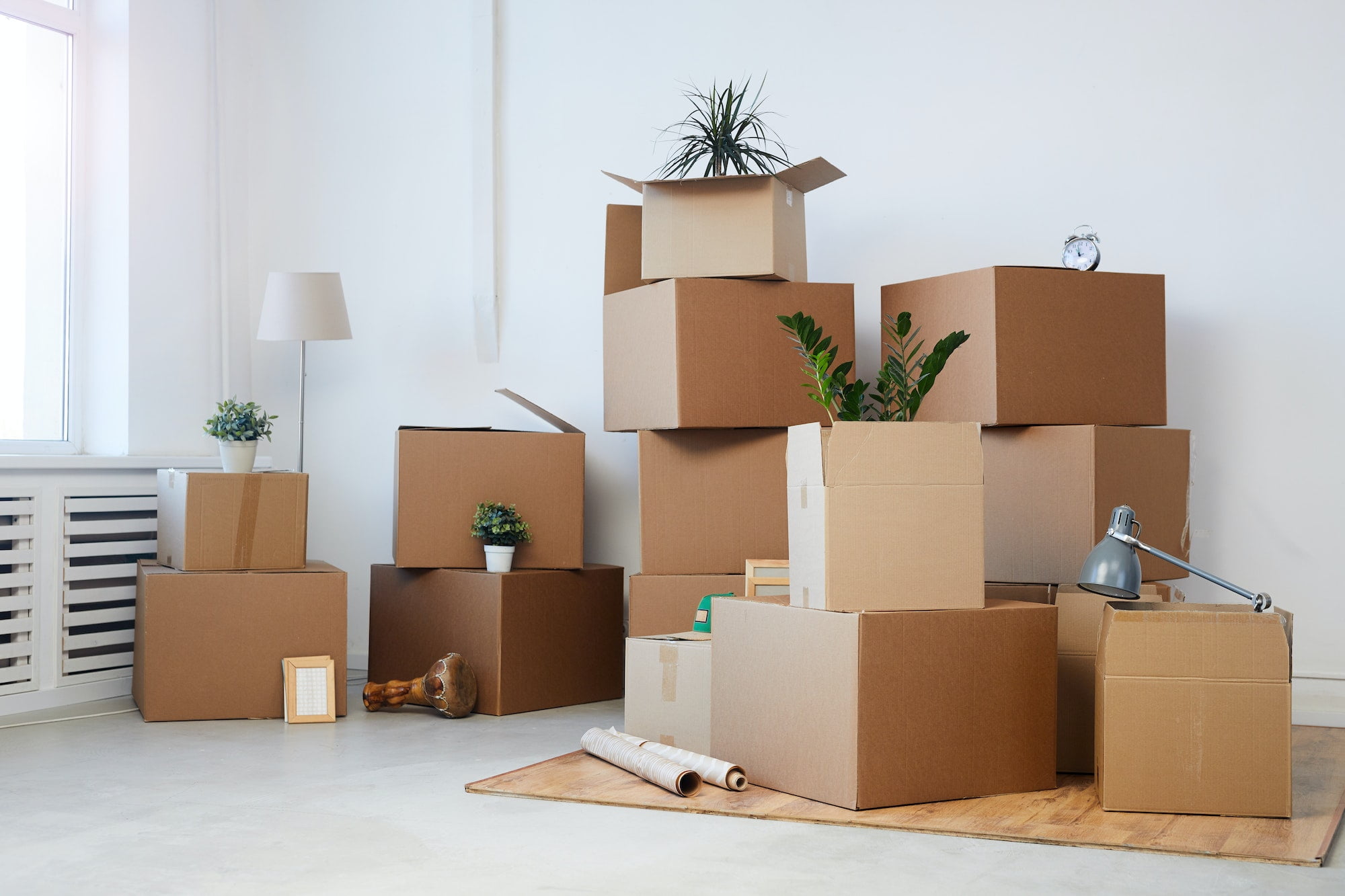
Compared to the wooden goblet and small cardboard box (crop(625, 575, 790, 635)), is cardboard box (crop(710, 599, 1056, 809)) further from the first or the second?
the wooden goblet

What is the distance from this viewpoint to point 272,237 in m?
4.38

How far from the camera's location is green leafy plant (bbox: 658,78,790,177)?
11.0ft

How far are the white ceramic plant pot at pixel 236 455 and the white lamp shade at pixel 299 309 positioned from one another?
0.54m

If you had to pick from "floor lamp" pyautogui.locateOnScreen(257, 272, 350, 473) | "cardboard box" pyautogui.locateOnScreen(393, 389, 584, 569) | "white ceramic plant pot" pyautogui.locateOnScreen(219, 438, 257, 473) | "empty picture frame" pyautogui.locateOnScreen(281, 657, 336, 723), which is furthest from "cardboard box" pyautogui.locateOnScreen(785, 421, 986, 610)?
"floor lamp" pyautogui.locateOnScreen(257, 272, 350, 473)

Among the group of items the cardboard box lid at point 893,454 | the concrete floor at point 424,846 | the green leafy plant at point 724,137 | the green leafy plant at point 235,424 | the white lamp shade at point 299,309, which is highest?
the green leafy plant at point 724,137

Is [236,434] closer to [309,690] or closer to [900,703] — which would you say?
[309,690]

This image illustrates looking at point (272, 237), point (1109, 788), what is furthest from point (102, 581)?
point (1109, 788)

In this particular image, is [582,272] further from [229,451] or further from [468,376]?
[229,451]

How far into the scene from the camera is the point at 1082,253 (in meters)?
2.99

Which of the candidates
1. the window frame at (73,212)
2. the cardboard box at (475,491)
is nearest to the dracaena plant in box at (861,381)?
the cardboard box at (475,491)

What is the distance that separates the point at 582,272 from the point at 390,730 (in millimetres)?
1645

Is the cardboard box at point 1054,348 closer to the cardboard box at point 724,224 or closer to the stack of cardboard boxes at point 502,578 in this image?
the cardboard box at point 724,224

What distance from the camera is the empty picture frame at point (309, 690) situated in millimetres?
3195

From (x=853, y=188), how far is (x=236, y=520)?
205 cm
